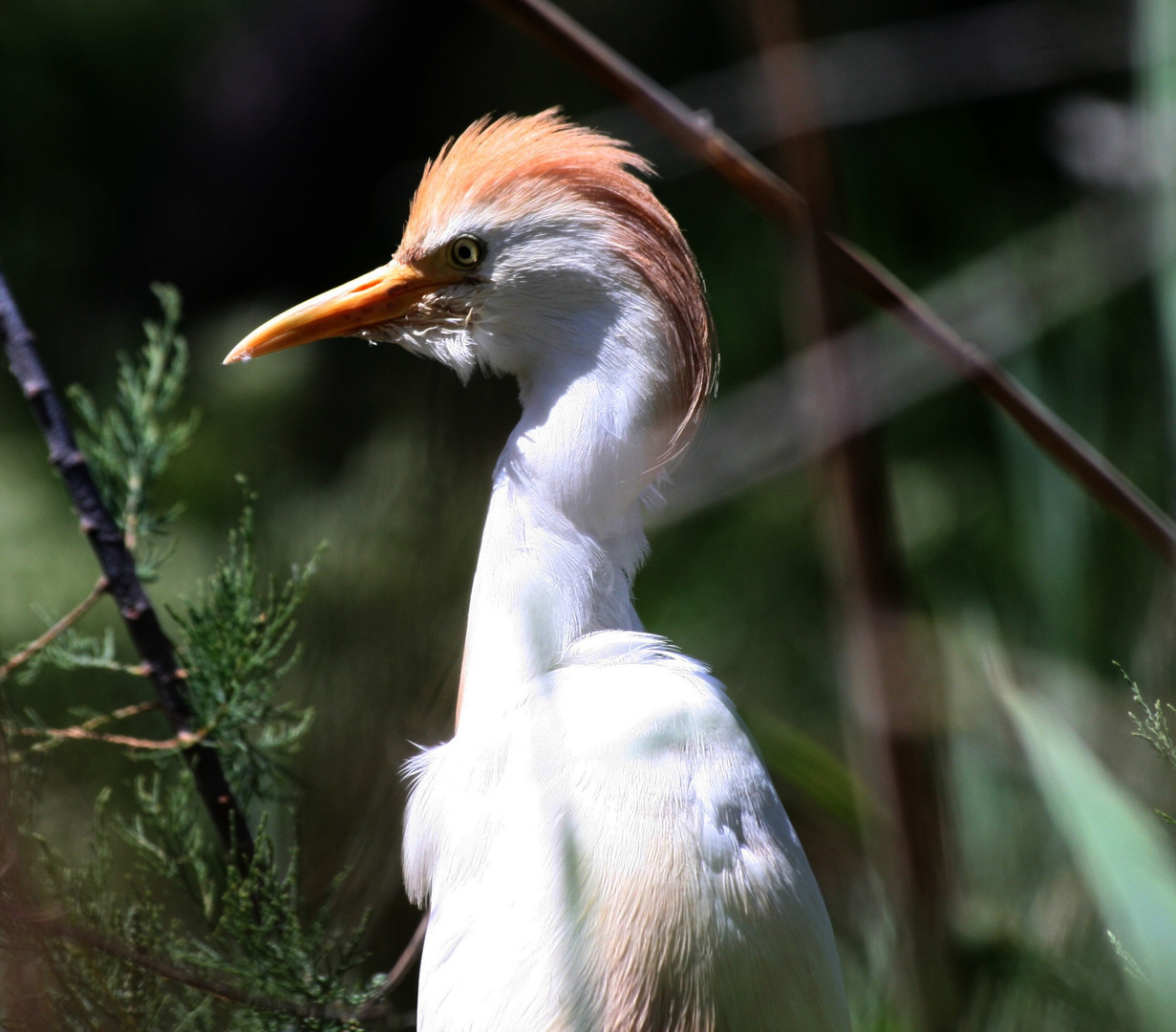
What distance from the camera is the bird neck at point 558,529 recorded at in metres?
0.97

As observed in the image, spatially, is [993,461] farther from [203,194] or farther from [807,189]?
[807,189]

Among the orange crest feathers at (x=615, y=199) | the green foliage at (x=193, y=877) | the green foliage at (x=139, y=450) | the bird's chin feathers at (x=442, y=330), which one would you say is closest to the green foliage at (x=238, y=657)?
the green foliage at (x=193, y=877)

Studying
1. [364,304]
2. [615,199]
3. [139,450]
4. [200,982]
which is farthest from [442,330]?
[200,982]

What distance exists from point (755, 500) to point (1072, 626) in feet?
4.55

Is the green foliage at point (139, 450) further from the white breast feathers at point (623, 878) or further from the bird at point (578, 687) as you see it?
the white breast feathers at point (623, 878)

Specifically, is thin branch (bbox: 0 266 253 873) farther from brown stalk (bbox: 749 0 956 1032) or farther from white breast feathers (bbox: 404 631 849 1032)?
brown stalk (bbox: 749 0 956 1032)

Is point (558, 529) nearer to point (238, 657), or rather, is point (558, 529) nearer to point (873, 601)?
point (238, 657)

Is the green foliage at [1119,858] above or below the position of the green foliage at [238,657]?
below

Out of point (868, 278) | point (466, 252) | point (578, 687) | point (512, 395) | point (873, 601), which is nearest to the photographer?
point (873, 601)

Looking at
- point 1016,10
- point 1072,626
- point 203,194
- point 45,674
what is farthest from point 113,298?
point 1072,626

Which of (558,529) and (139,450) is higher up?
(139,450)

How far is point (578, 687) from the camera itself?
3.02 feet

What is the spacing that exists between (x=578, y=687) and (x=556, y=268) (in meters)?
0.39

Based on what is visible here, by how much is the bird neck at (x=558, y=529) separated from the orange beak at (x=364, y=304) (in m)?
0.17
